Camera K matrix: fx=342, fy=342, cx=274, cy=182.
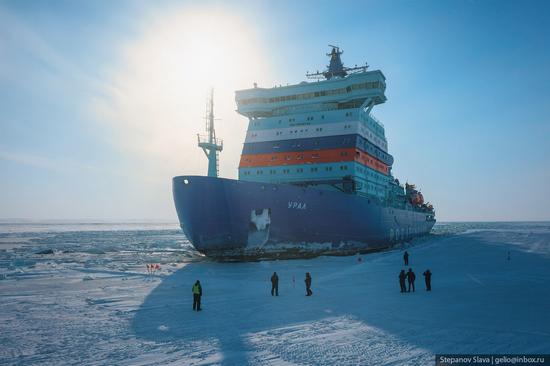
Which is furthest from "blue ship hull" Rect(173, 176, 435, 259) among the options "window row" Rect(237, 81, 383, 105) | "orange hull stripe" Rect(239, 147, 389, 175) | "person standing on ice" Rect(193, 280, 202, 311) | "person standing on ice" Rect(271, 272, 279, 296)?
"window row" Rect(237, 81, 383, 105)

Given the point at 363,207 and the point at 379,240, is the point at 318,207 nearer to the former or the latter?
the point at 363,207

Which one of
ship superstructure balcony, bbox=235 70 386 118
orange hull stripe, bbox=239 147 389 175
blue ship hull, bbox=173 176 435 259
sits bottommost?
blue ship hull, bbox=173 176 435 259

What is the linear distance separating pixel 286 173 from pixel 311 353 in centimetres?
2118

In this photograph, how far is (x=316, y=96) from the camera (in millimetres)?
29688

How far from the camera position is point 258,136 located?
2934 centimetres

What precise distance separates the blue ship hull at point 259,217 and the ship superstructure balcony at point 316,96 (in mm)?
9502

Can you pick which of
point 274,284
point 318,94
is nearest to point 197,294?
point 274,284

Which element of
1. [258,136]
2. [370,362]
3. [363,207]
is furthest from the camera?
[258,136]

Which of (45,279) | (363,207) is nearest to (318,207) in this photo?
(363,207)

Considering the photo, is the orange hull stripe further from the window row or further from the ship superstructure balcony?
the window row

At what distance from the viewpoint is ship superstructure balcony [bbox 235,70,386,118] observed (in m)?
28.9

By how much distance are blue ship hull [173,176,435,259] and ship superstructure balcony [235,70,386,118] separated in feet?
31.2

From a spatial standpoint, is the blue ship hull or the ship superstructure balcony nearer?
the blue ship hull

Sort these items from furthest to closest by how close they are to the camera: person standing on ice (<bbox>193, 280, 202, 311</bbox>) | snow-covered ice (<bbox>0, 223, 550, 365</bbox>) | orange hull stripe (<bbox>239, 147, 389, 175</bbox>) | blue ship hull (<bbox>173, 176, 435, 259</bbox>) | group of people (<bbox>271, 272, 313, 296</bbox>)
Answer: orange hull stripe (<bbox>239, 147, 389, 175</bbox>)
blue ship hull (<bbox>173, 176, 435, 259</bbox>)
group of people (<bbox>271, 272, 313, 296</bbox>)
person standing on ice (<bbox>193, 280, 202, 311</bbox>)
snow-covered ice (<bbox>0, 223, 550, 365</bbox>)
